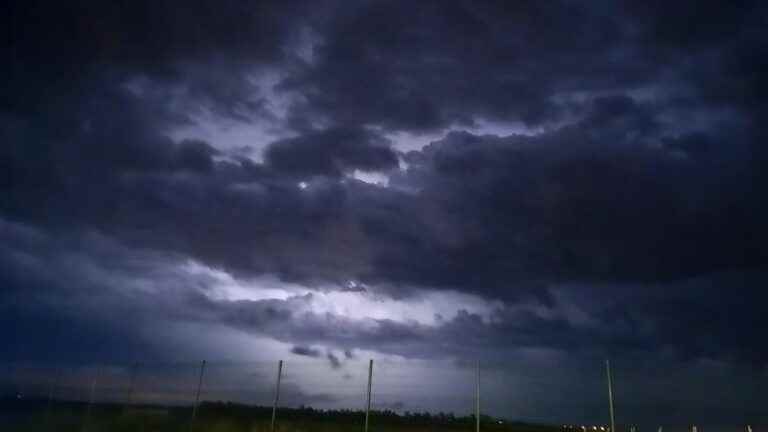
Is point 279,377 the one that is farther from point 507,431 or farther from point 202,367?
point 507,431

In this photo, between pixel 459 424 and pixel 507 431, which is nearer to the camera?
pixel 507 431

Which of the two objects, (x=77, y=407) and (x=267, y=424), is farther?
(x=77, y=407)

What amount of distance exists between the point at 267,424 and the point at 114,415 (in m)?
7.82

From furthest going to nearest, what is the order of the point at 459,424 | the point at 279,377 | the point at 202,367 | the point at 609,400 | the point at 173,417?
the point at 459,424 < the point at 173,417 < the point at 202,367 < the point at 279,377 < the point at 609,400

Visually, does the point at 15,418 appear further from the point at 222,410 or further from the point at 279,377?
the point at 279,377

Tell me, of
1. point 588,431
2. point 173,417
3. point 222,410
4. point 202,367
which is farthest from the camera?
point 222,410

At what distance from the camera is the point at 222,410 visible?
112 feet

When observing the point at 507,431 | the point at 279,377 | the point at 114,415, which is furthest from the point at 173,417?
the point at 507,431

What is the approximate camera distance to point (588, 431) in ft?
56.7

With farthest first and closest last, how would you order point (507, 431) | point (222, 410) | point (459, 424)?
point (459, 424), point (222, 410), point (507, 431)

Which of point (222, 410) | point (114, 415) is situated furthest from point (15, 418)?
point (222, 410)

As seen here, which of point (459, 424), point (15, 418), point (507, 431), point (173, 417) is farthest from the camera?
point (459, 424)

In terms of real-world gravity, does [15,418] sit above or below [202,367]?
below

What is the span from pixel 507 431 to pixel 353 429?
10988mm
